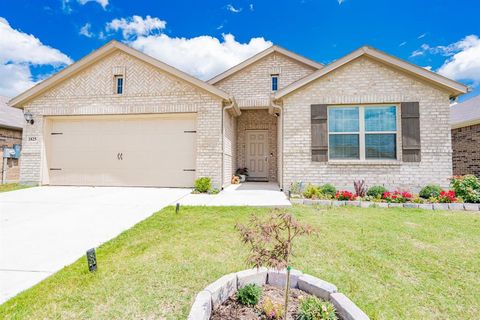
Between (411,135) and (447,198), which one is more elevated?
(411,135)

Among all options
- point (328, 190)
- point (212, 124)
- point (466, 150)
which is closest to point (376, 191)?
point (328, 190)

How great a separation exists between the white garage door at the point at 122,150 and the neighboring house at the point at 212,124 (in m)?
0.04

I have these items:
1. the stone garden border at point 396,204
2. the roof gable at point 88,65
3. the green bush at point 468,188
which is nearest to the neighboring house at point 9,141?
the roof gable at point 88,65

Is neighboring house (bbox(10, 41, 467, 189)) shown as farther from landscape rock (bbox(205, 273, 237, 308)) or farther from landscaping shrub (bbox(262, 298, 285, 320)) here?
landscaping shrub (bbox(262, 298, 285, 320))

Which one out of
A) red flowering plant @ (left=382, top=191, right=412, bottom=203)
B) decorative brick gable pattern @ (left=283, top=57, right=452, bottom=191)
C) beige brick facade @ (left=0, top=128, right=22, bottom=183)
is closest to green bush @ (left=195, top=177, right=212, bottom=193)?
decorative brick gable pattern @ (left=283, top=57, right=452, bottom=191)

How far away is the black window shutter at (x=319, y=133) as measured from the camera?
750 centimetres

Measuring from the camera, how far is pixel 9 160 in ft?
35.5

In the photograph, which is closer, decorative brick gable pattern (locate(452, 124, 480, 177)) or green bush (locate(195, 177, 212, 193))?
green bush (locate(195, 177, 212, 193))

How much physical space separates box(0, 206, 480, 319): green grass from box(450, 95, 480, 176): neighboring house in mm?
7643

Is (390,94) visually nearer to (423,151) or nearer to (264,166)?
(423,151)

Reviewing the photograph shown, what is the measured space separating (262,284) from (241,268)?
45 centimetres

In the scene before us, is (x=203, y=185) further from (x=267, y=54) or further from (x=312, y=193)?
(x=267, y=54)

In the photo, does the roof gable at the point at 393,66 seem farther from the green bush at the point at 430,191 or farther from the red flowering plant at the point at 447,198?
the red flowering plant at the point at 447,198

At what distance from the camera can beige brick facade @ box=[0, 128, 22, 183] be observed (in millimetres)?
10523
